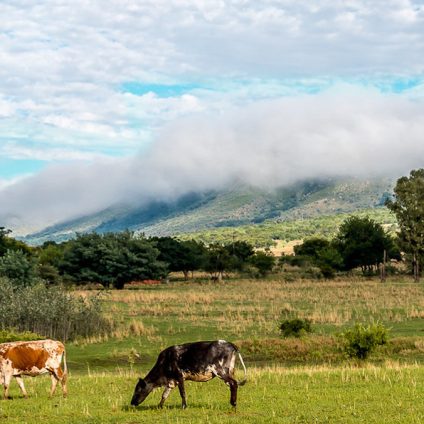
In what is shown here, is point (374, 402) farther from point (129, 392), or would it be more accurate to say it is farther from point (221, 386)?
point (129, 392)

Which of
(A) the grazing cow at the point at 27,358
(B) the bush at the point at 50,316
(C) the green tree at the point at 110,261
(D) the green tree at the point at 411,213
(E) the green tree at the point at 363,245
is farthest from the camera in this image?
(E) the green tree at the point at 363,245

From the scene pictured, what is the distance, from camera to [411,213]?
Answer: 87625 millimetres

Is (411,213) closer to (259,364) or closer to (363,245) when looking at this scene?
(363,245)

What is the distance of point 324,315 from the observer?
42906 millimetres

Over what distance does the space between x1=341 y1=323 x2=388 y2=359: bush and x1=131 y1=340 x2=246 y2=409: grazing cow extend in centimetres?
1326

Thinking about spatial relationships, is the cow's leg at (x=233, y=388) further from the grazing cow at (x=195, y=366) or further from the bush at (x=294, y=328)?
the bush at (x=294, y=328)

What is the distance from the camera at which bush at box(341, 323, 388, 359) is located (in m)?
27.5

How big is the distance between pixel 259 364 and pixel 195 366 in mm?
13972

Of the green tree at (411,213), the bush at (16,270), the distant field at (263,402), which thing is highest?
the green tree at (411,213)

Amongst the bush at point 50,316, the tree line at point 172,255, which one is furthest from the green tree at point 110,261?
the bush at point 50,316

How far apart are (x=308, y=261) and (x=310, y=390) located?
10773 centimetres

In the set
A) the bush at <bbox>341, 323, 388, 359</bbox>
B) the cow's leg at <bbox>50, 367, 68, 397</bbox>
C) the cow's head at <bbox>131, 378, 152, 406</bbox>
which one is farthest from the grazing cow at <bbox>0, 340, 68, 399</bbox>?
the bush at <bbox>341, 323, 388, 359</bbox>

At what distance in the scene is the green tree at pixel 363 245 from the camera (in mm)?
106438

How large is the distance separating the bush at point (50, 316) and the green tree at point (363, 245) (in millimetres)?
71563
